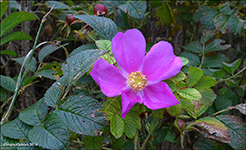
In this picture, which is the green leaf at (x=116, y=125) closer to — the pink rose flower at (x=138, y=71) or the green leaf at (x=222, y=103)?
the pink rose flower at (x=138, y=71)

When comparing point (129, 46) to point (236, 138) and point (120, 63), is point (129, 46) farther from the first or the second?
point (236, 138)

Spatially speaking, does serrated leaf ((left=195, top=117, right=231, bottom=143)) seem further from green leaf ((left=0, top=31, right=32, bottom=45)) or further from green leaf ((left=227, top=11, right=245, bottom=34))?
green leaf ((left=0, top=31, right=32, bottom=45))

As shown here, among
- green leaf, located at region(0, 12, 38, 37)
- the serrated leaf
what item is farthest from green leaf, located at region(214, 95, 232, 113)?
green leaf, located at region(0, 12, 38, 37)

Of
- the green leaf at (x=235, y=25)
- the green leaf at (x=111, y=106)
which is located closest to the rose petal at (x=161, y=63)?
the green leaf at (x=111, y=106)

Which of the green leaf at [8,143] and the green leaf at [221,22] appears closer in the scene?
the green leaf at [8,143]

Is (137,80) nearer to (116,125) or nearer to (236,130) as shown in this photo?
(116,125)

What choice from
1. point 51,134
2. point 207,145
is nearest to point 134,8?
point 51,134

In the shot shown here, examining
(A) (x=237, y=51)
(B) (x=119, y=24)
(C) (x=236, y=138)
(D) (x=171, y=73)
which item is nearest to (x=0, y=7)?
(B) (x=119, y=24)
